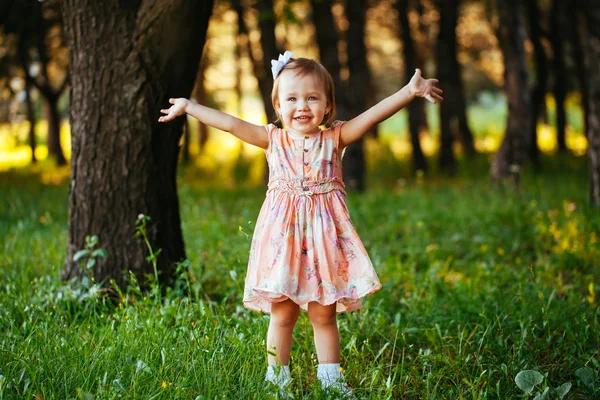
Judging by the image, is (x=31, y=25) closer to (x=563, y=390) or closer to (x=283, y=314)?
(x=283, y=314)

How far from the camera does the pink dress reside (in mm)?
3420

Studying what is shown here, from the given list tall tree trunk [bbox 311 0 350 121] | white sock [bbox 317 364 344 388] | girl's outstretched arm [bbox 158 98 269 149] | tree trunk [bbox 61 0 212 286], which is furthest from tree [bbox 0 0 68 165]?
white sock [bbox 317 364 344 388]

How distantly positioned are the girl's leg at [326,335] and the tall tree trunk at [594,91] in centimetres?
577

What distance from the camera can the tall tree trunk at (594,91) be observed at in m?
8.23

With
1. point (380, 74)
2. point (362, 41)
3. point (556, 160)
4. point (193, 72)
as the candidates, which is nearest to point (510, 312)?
point (193, 72)

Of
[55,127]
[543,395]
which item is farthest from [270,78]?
[543,395]

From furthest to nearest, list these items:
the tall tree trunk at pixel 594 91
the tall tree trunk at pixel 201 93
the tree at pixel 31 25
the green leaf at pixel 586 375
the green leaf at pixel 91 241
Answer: the tall tree trunk at pixel 201 93
the tree at pixel 31 25
the tall tree trunk at pixel 594 91
the green leaf at pixel 91 241
the green leaf at pixel 586 375

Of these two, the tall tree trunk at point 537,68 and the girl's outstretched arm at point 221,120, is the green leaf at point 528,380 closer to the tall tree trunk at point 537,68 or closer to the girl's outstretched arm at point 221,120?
the girl's outstretched arm at point 221,120

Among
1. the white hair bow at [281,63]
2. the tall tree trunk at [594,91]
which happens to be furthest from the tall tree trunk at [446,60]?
the white hair bow at [281,63]

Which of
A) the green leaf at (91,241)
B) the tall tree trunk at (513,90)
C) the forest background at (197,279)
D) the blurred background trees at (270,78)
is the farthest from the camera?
the tall tree trunk at (513,90)

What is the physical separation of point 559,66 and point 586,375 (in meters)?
13.2

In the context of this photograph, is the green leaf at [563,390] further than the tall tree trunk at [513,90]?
No

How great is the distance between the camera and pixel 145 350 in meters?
3.55

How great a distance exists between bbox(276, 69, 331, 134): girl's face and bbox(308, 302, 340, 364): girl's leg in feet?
3.00
